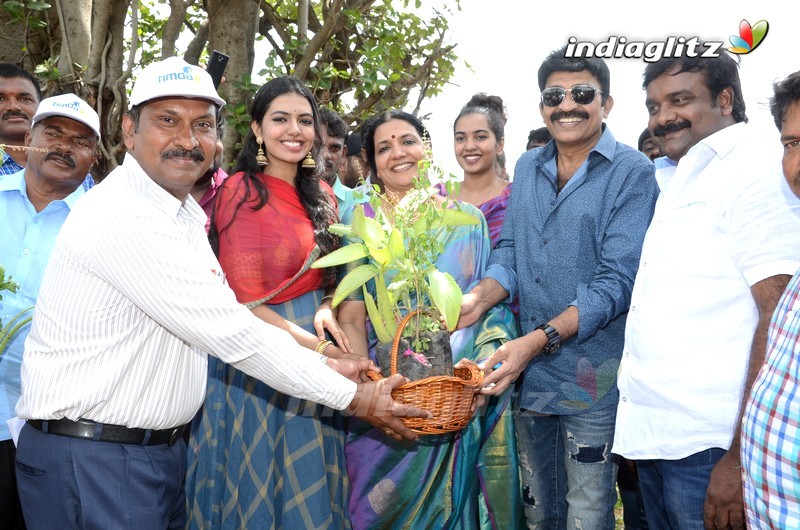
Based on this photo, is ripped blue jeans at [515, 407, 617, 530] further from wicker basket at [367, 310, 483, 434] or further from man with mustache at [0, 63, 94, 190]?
man with mustache at [0, 63, 94, 190]

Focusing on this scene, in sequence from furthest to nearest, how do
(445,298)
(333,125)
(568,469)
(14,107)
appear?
(333,125), (14,107), (568,469), (445,298)

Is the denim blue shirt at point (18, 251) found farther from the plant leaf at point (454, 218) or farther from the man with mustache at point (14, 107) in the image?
the plant leaf at point (454, 218)

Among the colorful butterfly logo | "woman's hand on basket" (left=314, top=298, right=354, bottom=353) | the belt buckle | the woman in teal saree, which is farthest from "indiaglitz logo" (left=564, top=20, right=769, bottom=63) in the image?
the belt buckle

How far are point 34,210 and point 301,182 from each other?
1182mm

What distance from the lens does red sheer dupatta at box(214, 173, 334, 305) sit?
9.86ft

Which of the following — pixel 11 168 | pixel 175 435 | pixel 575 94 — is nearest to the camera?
pixel 175 435

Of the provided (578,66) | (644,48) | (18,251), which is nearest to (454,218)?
(578,66)

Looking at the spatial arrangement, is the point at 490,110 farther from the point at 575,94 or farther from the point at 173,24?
the point at 173,24

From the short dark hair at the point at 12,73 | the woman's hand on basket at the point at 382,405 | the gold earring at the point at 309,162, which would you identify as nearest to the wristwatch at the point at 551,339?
the woman's hand on basket at the point at 382,405

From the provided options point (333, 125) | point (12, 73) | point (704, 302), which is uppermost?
point (12, 73)

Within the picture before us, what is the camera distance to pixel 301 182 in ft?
10.8

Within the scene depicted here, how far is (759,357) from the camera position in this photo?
2053 mm

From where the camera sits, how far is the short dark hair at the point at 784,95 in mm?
1962

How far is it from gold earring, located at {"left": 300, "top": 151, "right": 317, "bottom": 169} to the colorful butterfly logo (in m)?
2.15
